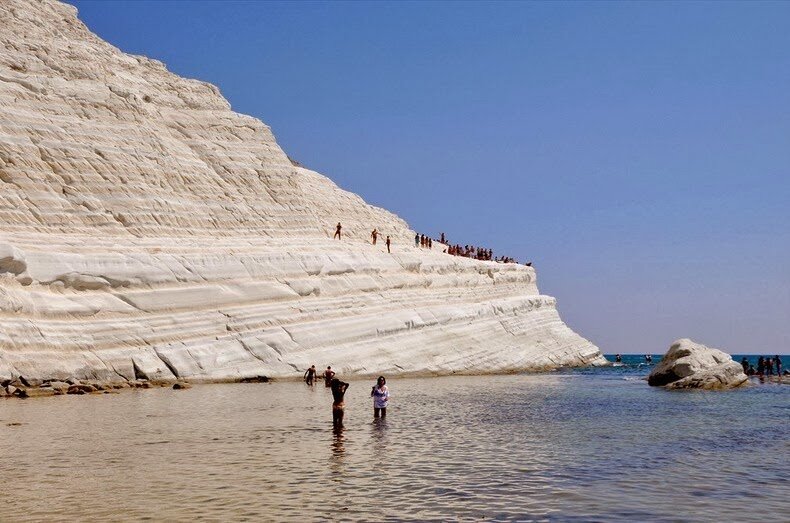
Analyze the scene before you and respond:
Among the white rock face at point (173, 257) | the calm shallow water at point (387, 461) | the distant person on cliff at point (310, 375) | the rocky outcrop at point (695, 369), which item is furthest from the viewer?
the rocky outcrop at point (695, 369)

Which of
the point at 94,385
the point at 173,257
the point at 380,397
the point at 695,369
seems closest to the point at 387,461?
the point at 380,397

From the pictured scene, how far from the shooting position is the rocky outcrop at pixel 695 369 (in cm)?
3456

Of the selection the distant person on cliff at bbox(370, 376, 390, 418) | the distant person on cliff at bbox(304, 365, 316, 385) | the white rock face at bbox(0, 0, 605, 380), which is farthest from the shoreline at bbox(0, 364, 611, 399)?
the distant person on cliff at bbox(370, 376, 390, 418)

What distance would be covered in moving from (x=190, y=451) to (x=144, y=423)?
15.3 feet

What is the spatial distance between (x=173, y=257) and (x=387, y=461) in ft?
76.2

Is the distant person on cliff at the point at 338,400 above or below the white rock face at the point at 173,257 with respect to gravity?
below

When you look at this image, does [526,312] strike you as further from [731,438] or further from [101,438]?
[101,438]

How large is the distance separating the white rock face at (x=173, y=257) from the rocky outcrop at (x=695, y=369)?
10649 millimetres

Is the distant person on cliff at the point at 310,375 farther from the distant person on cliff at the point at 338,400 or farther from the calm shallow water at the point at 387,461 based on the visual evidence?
the distant person on cliff at the point at 338,400

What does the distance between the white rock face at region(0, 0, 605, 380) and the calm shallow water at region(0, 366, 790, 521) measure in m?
6.40

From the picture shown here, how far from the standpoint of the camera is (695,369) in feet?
116

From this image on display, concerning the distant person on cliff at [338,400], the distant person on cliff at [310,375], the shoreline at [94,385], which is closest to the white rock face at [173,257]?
the shoreline at [94,385]

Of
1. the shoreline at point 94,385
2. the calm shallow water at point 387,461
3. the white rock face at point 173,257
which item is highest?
the white rock face at point 173,257

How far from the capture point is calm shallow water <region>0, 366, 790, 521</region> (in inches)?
397
